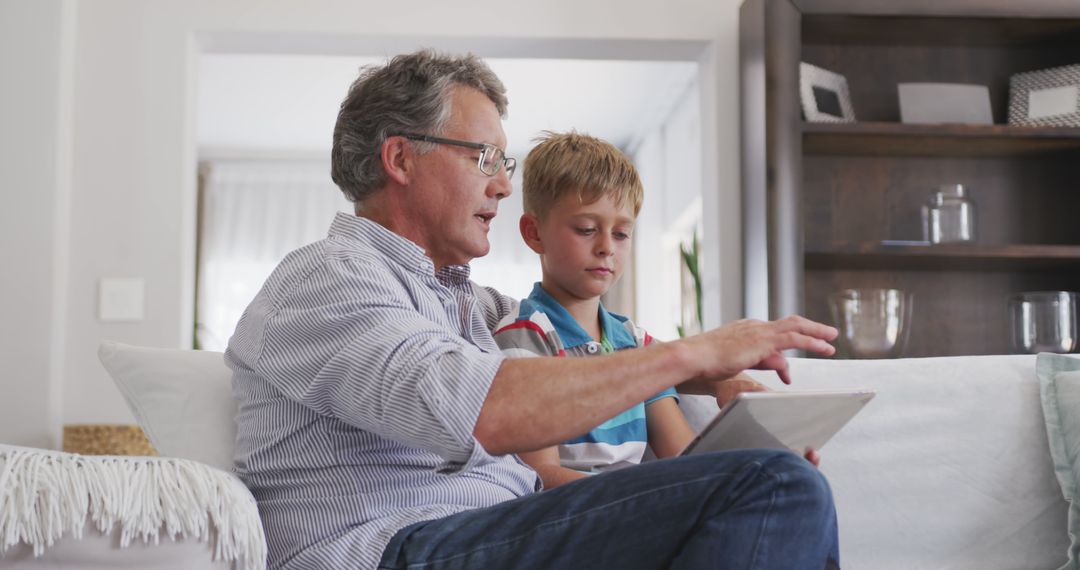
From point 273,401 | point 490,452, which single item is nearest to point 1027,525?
point 490,452

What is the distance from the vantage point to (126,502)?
3.54ft

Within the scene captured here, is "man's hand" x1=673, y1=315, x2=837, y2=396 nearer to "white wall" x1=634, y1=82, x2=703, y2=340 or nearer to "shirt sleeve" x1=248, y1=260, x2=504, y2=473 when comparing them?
"shirt sleeve" x1=248, y1=260, x2=504, y2=473

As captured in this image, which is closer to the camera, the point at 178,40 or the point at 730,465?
the point at 730,465

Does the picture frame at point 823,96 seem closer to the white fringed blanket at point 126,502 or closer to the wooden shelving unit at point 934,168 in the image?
the wooden shelving unit at point 934,168

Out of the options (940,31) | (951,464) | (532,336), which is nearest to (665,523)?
(532,336)

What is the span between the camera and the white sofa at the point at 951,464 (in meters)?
1.84

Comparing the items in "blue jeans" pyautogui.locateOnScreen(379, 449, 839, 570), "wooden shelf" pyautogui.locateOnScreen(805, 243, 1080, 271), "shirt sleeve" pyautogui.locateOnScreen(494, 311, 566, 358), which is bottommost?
"blue jeans" pyautogui.locateOnScreen(379, 449, 839, 570)

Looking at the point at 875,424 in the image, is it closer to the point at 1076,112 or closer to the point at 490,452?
the point at 490,452

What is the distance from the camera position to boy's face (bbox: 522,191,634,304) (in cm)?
179

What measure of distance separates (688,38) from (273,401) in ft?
7.14

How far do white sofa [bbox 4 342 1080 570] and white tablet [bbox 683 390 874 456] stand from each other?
50 cm

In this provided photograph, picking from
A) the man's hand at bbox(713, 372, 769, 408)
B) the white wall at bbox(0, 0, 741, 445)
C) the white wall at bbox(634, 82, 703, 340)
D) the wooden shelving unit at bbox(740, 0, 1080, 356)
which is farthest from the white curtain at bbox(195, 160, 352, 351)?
the man's hand at bbox(713, 372, 769, 408)

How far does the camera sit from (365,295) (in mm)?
1231

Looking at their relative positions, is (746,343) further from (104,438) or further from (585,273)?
(104,438)
